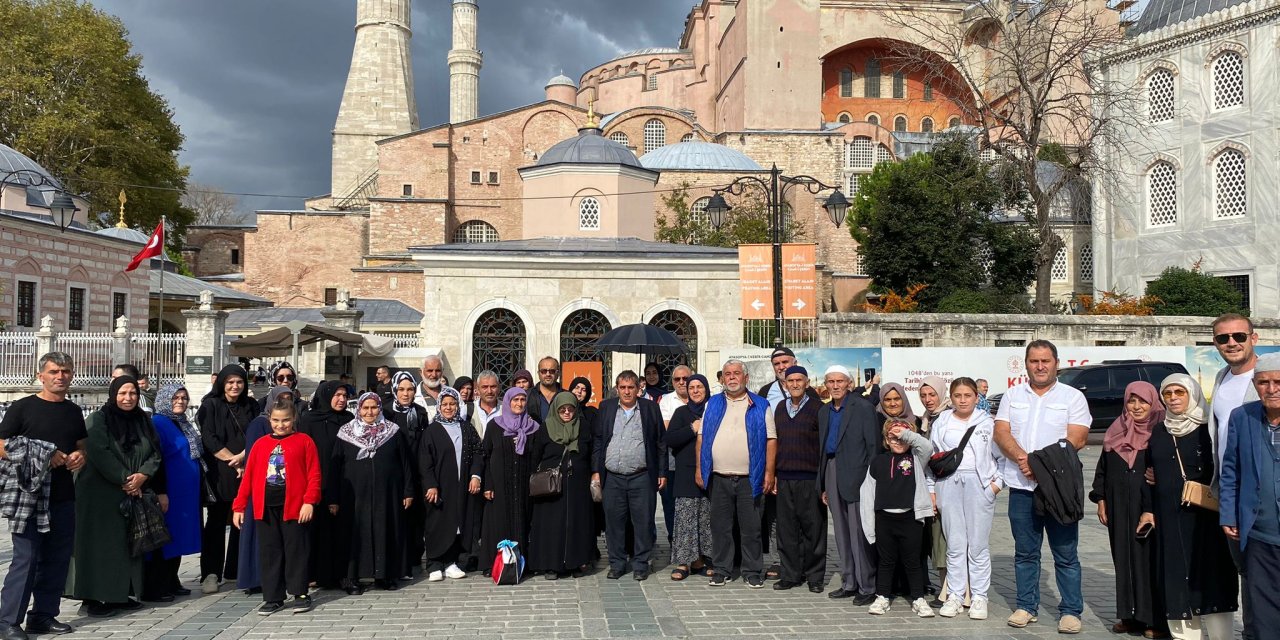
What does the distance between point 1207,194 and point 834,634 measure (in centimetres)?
2607

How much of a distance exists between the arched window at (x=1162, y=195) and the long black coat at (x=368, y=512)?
27137 millimetres

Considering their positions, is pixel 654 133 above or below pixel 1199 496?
above

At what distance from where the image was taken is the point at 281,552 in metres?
6.02

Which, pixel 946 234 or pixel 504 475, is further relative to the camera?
pixel 946 234

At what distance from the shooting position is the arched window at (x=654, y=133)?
44.3 m

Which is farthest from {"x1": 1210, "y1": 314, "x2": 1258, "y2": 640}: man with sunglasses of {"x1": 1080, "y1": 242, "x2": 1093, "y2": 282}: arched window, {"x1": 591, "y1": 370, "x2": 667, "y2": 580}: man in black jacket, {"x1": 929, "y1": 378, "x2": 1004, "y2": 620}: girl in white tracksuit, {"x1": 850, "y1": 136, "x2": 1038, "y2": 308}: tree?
{"x1": 1080, "y1": 242, "x2": 1093, "y2": 282}: arched window

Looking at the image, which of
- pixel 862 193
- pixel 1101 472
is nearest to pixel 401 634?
pixel 1101 472

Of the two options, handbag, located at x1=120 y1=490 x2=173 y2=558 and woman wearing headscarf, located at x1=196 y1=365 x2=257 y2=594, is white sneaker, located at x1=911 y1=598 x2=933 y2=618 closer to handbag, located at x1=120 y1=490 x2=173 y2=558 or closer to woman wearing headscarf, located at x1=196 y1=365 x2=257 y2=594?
woman wearing headscarf, located at x1=196 y1=365 x2=257 y2=594

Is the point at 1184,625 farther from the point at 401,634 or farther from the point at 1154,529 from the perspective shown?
the point at 401,634

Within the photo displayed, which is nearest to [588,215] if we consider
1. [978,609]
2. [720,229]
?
[720,229]

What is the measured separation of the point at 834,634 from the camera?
548cm

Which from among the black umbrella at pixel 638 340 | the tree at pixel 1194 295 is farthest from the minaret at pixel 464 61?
the black umbrella at pixel 638 340

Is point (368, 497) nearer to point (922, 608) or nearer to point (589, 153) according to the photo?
point (922, 608)

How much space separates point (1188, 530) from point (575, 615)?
370cm
